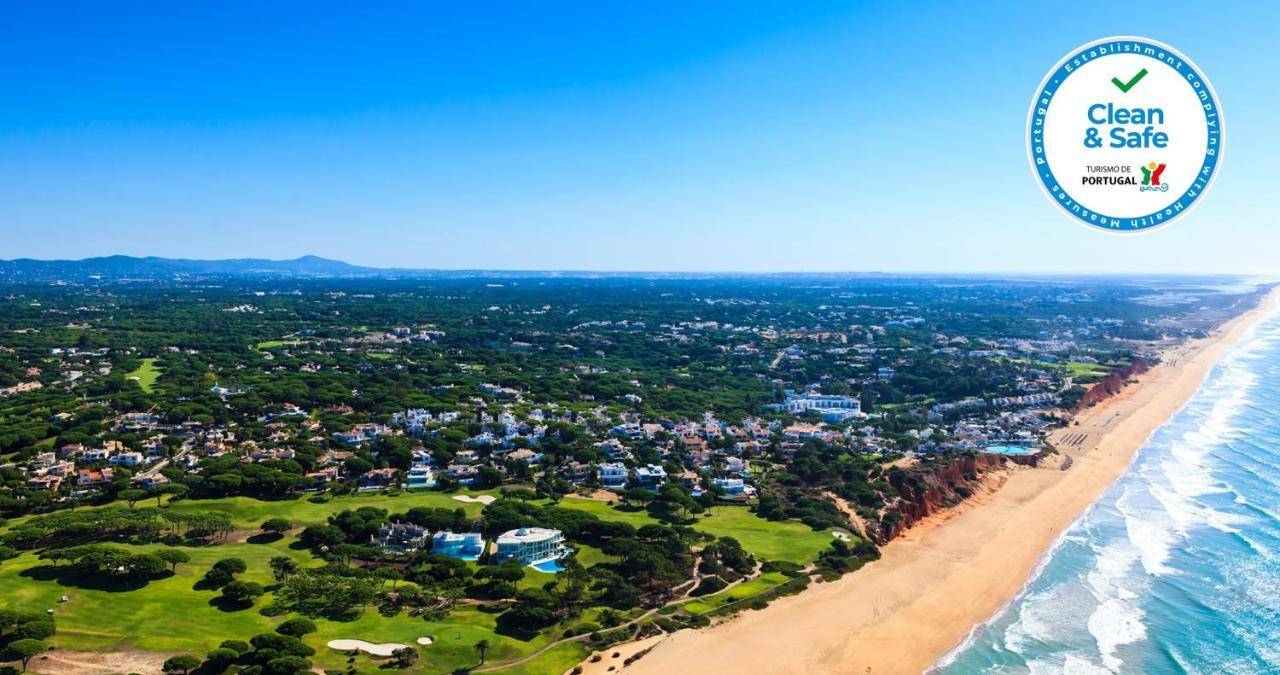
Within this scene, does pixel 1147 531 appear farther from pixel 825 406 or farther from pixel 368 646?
pixel 368 646

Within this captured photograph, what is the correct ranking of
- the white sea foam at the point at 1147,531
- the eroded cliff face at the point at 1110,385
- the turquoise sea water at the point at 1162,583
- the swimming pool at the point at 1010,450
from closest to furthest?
the turquoise sea water at the point at 1162,583 < the white sea foam at the point at 1147,531 < the swimming pool at the point at 1010,450 < the eroded cliff face at the point at 1110,385

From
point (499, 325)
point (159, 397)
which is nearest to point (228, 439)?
point (159, 397)

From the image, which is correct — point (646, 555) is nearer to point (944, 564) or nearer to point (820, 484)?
point (944, 564)

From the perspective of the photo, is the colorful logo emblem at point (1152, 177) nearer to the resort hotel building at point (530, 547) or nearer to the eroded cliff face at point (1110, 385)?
the resort hotel building at point (530, 547)

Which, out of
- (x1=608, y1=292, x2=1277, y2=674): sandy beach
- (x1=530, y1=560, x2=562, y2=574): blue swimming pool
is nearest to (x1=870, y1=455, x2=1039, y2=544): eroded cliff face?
(x1=608, y1=292, x2=1277, y2=674): sandy beach

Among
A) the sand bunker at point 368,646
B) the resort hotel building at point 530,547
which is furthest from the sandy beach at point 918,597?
the resort hotel building at point 530,547

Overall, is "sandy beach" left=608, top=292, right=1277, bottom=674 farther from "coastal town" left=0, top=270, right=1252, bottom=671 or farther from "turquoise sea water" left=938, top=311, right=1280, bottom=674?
"coastal town" left=0, top=270, right=1252, bottom=671

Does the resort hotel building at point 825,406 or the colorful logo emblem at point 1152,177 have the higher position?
the colorful logo emblem at point 1152,177

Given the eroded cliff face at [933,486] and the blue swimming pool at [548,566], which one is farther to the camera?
the eroded cliff face at [933,486]

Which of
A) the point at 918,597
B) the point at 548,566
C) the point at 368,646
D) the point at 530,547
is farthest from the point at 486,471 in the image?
the point at 918,597
